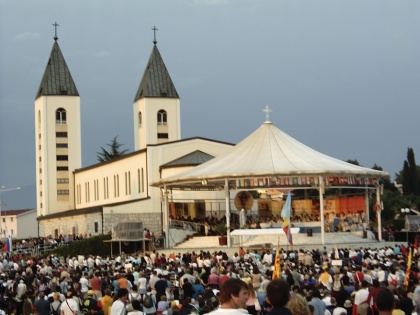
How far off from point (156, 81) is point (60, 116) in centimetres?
749

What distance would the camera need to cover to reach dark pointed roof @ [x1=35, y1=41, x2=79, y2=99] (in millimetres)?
72562

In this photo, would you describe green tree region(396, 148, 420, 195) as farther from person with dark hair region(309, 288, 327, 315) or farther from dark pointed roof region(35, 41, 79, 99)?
person with dark hair region(309, 288, 327, 315)

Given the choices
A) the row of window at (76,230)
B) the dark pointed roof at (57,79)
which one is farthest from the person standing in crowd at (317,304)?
the dark pointed roof at (57,79)

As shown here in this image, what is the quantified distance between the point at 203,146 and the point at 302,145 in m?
10.8

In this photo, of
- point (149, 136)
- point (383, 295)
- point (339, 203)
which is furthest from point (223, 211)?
point (383, 295)

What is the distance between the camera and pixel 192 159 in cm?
5622

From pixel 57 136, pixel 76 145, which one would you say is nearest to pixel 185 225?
pixel 76 145

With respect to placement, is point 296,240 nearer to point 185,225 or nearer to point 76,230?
point 185,225

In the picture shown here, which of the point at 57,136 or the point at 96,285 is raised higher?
the point at 57,136

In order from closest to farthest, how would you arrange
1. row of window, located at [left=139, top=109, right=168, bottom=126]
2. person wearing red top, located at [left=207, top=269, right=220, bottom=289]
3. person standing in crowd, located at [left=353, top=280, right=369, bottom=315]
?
person standing in crowd, located at [left=353, top=280, right=369, bottom=315] < person wearing red top, located at [left=207, top=269, right=220, bottom=289] < row of window, located at [left=139, top=109, right=168, bottom=126]

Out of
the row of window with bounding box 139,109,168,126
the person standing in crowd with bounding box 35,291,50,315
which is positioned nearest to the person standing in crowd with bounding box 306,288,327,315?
the person standing in crowd with bounding box 35,291,50,315

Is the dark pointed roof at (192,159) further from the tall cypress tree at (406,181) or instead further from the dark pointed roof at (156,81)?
the tall cypress tree at (406,181)

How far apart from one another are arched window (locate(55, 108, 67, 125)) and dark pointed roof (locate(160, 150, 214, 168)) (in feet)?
57.0

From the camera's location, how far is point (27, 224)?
109 m
